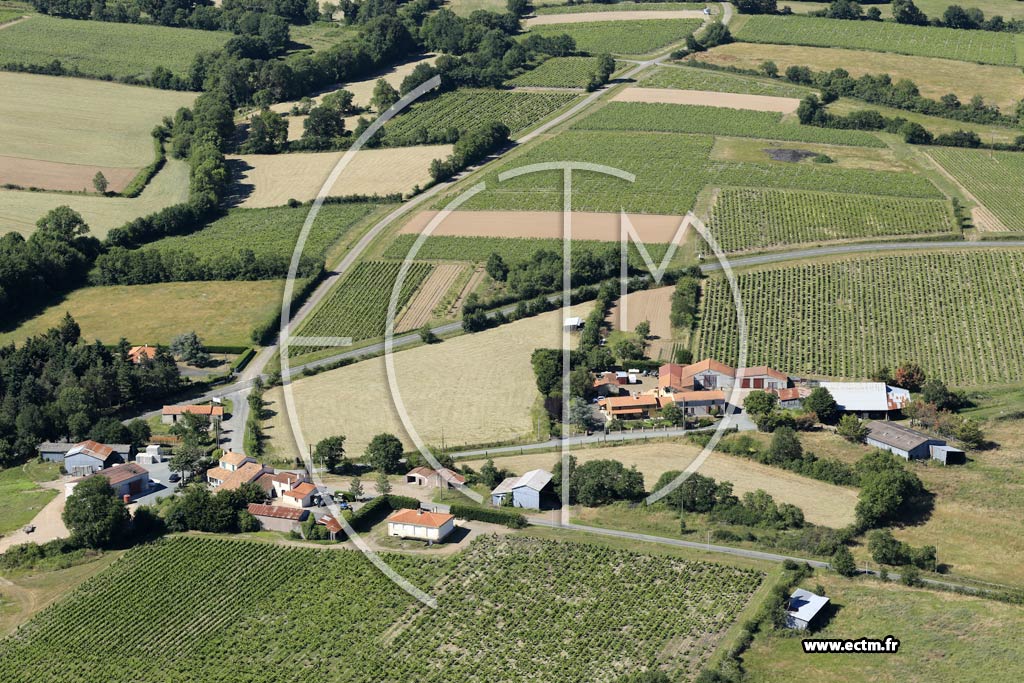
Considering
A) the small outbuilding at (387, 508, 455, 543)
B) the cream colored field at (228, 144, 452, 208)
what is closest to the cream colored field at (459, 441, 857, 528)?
the small outbuilding at (387, 508, 455, 543)

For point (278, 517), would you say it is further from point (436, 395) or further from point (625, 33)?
point (625, 33)

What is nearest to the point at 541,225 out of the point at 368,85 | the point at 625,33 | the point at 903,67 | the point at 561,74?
the point at 561,74

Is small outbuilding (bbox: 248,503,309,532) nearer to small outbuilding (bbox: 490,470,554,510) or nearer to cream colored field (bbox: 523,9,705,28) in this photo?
small outbuilding (bbox: 490,470,554,510)

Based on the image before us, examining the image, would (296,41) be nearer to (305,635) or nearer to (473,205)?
(473,205)

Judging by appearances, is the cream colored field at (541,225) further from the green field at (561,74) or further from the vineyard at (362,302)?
the green field at (561,74)

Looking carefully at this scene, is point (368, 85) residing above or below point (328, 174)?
above

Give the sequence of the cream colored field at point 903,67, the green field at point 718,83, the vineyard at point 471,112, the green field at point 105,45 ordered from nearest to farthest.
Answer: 1. the vineyard at point 471,112
2. the cream colored field at point 903,67
3. the green field at point 718,83
4. the green field at point 105,45

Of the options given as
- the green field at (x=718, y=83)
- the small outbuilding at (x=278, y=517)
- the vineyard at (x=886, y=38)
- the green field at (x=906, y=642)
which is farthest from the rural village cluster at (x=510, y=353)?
the vineyard at (x=886, y=38)
